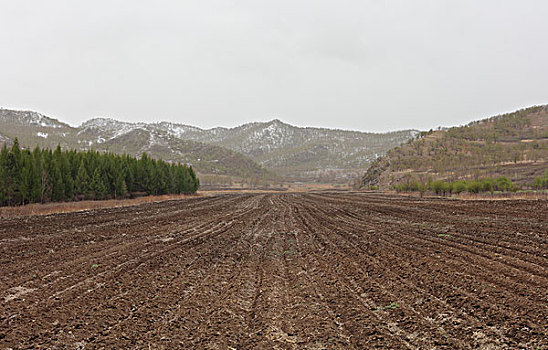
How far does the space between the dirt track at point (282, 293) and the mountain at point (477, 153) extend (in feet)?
188

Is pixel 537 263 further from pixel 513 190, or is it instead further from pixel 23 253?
pixel 513 190

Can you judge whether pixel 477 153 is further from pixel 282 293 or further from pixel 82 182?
pixel 282 293

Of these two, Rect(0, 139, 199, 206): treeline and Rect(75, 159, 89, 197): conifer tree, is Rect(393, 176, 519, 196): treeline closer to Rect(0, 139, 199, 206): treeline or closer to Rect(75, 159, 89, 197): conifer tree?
Rect(0, 139, 199, 206): treeline

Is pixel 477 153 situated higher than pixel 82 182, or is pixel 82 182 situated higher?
pixel 477 153

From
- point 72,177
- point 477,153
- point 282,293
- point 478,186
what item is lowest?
point 282,293

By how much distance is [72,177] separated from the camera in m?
50.1

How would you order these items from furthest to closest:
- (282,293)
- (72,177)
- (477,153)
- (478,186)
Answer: (477,153) → (72,177) → (478,186) → (282,293)

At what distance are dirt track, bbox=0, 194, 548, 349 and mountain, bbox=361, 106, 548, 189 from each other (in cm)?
5734

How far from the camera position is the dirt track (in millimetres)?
5363

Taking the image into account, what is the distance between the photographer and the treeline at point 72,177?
3722 cm

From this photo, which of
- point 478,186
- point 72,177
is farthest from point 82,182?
point 478,186

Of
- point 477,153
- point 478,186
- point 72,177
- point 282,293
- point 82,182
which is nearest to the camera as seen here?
point 282,293

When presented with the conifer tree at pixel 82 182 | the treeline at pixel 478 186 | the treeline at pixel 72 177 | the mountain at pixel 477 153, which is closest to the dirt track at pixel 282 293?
the treeline at pixel 72 177

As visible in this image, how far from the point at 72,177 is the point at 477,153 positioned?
101568 mm
